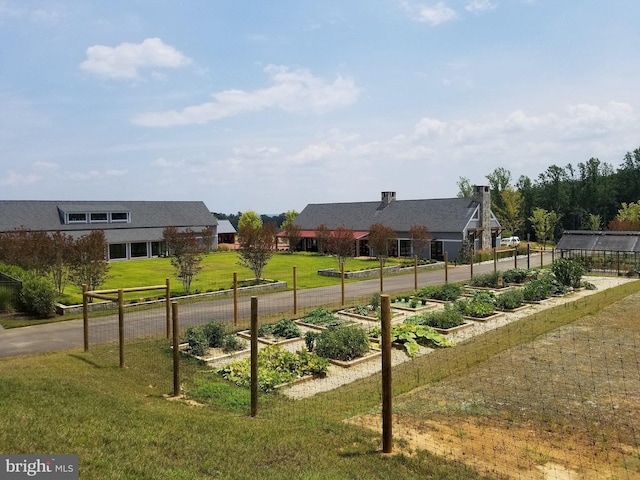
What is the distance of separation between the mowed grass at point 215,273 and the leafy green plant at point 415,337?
13767mm

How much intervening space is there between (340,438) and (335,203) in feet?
184

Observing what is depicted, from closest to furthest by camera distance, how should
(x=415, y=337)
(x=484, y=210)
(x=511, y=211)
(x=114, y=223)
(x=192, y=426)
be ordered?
(x=192, y=426)
(x=415, y=337)
(x=484, y=210)
(x=114, y=223)
(x=511, y=211)

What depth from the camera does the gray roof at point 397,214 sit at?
48062 millimetres

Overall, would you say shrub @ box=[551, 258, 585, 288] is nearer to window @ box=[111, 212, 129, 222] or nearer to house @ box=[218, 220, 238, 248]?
house @ box=[218, 220, 238, 248]

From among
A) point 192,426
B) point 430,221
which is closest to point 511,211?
point 430,221

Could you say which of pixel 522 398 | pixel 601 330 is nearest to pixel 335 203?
pixel 601 330

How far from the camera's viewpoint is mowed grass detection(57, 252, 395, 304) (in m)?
29.1

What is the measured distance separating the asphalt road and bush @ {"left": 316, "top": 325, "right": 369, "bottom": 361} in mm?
Answer: 6300

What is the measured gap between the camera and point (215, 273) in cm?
3666

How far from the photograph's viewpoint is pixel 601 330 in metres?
15.0

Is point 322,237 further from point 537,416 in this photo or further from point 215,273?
point 537,416

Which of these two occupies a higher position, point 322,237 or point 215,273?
point 322,237

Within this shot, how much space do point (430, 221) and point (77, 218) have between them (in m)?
36.7

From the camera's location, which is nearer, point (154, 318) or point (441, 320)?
point (441, 320)
